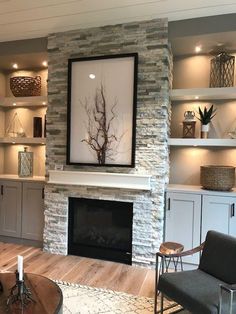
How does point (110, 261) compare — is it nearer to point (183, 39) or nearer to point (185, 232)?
point (185, 232)

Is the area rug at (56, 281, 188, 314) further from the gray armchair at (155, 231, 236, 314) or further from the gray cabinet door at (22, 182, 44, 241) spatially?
the gray cabinet door at (22, 182, 44, 241)

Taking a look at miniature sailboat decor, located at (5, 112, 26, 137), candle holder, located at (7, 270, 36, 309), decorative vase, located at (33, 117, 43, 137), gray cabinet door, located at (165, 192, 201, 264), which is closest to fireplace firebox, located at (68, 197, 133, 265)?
gray cabinet door, located at (165, 192, 201, 264)

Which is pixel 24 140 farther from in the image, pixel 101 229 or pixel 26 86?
pixel 101 229

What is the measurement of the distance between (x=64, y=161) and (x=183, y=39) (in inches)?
83.9

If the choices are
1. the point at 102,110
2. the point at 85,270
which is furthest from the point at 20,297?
the point at 102,110

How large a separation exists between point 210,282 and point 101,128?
2149 millimetres

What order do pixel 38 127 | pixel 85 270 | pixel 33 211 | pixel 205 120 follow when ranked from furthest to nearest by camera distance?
pixel 38 127, pixel 33 211, pixel 205 120, pixel 85 270

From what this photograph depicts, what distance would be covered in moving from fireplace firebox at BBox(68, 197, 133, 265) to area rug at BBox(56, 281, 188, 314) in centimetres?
80

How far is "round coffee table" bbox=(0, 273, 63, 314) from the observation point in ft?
5.77

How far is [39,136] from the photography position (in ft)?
14.4

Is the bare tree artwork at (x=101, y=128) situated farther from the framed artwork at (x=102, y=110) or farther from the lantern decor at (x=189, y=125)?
the lantern decor at (x=189, y=125)

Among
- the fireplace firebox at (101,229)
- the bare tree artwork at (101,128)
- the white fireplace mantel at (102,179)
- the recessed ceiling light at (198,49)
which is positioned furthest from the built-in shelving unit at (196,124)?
the fireplace firebox at (101,229)

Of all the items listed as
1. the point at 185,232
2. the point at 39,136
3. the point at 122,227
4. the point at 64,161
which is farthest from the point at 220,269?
the point at 39,136

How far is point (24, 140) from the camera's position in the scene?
169 inches
